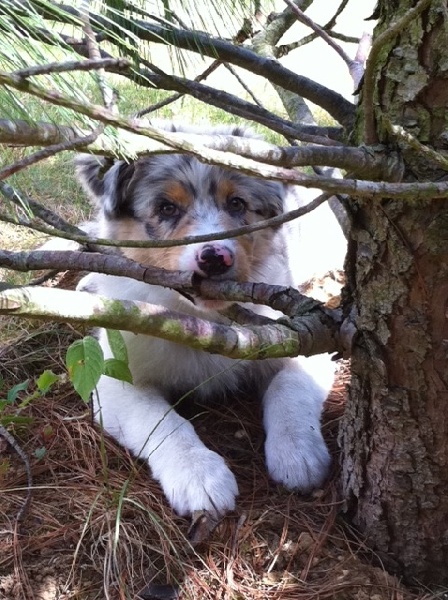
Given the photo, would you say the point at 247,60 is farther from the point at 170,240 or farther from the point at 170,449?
the point at 170,449

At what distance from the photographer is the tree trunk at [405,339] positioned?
158 centimetres

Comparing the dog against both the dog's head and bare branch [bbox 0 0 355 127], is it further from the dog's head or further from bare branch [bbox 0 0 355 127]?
bare branch [bbox 0 0 355 127]

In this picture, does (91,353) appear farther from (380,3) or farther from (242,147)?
(380,3)

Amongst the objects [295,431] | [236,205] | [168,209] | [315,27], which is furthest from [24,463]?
[315,27]

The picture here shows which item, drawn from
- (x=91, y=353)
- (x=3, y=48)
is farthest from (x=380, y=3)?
(x=91, y=353)

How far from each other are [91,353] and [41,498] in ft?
1.85

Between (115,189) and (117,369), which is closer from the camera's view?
(117,369)

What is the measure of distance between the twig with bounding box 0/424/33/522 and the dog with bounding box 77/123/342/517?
1.18ft

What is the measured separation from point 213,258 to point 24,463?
0.98m

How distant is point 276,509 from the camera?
2.20m

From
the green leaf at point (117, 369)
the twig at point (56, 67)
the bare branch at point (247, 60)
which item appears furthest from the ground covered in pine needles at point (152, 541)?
the twig at point (56, 67)

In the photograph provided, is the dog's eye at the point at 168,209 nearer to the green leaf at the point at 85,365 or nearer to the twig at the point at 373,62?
the green leaf at the point at 85,365

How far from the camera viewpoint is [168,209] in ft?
10.3

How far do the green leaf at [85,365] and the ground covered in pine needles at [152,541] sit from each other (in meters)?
0.22
